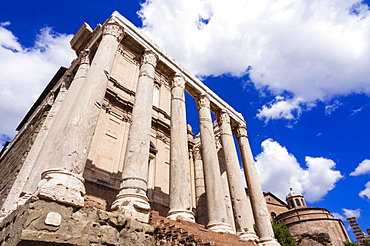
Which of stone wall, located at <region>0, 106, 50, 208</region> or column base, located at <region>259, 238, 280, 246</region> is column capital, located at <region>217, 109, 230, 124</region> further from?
stone wall, located at <region>0, 106, 50, 208</region>

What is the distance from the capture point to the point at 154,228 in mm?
7578

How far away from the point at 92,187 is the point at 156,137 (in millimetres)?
6594

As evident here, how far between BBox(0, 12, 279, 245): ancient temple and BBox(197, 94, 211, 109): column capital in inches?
2.8

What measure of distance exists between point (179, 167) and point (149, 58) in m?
6.21

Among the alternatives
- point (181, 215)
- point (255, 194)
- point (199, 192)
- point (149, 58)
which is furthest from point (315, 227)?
point (149, 58)

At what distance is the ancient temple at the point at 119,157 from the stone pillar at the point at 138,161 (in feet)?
0.12

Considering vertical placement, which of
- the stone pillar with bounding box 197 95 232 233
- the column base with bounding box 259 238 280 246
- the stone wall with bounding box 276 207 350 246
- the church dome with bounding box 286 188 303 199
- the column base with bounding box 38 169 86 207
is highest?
the church dome with bounding box 286 188 303 199

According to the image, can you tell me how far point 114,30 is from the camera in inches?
462

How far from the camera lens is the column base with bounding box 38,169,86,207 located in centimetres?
589

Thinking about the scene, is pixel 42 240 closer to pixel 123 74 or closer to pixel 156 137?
pixel 156 137

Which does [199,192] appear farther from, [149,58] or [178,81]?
[149,58]

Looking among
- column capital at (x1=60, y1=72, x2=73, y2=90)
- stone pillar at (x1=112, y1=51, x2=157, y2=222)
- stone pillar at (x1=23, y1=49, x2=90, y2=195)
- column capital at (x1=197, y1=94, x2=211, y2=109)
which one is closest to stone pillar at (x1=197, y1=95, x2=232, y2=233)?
column capital at (x1=197, y1=94, x2=211, y2=109)

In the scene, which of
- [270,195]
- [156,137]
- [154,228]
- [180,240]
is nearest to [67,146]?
[154,228]

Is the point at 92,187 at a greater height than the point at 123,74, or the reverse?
the point at 123,74
